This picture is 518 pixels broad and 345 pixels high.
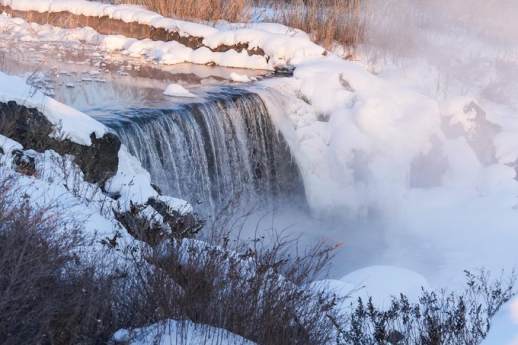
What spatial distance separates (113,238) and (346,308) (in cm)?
140

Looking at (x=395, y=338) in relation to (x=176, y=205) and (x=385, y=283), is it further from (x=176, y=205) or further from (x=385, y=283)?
(x=176, y=205)

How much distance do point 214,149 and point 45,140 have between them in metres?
2.88

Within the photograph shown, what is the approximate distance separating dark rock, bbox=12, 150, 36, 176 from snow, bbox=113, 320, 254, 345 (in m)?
1.91

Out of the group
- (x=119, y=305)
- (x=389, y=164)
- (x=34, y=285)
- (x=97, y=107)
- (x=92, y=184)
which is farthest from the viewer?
(x=389, y=164)

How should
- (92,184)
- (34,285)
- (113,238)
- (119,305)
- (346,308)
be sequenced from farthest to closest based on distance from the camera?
(92,184) < (346,308) < (113,238) < (119,305) < (34,285)

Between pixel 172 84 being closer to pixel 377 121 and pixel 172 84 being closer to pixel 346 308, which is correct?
pixel 377 121

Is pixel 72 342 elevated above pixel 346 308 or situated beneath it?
elevated above

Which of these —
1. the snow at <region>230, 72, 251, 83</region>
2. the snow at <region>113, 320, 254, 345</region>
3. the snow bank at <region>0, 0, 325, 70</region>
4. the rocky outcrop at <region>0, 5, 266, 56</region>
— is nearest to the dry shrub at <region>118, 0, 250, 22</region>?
the snow bank at <region>0, 0, 325, 70</region>

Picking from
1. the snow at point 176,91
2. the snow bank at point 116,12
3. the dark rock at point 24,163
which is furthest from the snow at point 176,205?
the snow bank at point 116,12

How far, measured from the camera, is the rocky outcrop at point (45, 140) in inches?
225

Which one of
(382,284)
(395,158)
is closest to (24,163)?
(382,284)

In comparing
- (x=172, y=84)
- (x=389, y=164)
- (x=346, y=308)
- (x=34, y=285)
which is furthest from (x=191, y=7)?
(x=34, y=285)

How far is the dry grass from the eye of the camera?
501 inches

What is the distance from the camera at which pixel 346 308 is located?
436 cm
